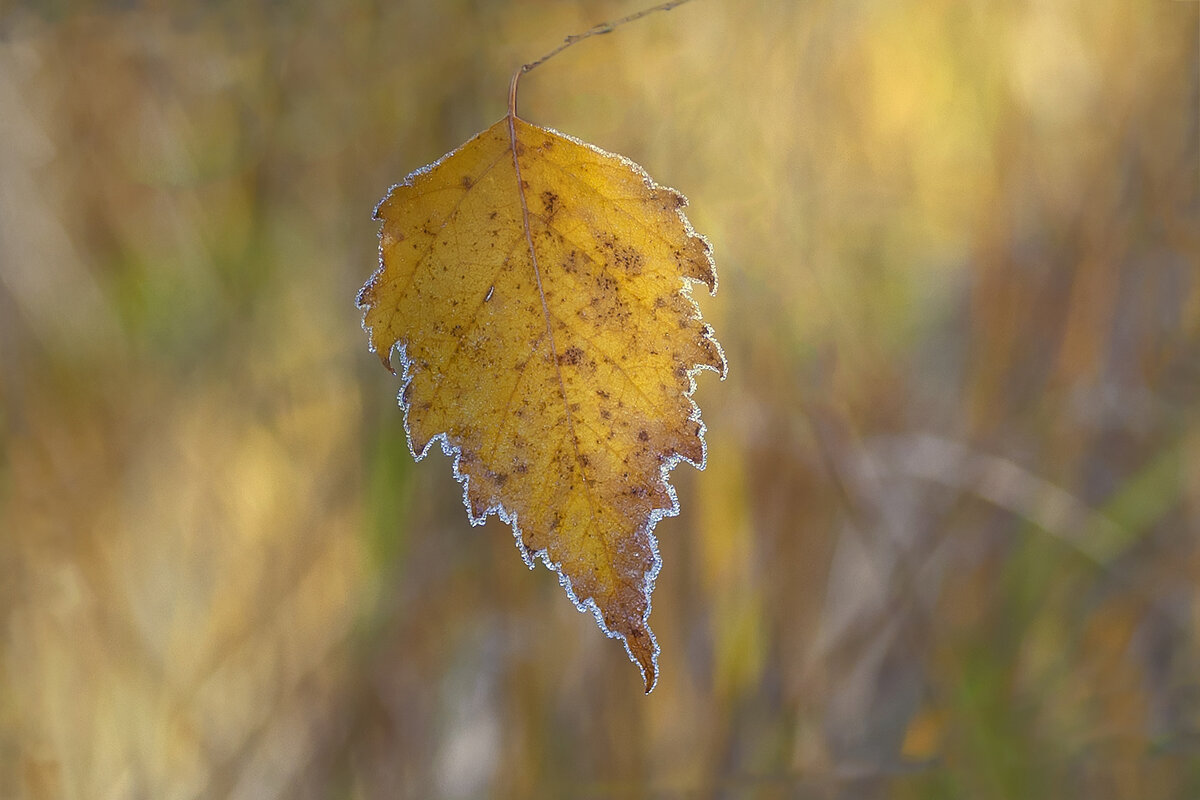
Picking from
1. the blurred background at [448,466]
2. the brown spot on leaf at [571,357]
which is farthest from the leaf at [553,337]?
the blurred background at [448,466]

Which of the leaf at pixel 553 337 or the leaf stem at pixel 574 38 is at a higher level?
the leaf stem at pixel 574 38

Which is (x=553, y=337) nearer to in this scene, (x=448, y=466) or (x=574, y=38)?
(x=574, y=38)

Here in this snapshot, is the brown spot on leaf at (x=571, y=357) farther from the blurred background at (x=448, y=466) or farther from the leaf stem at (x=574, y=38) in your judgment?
the blurred background at (x=448, y=466)

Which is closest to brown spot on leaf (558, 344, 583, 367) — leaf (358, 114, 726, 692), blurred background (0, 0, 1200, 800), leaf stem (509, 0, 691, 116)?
leaf (358, 114, 726, 692)

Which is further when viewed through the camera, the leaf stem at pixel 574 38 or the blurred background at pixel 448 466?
the blurred background at pixel 448 466

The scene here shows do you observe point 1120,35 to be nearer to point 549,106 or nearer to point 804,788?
point 549,106

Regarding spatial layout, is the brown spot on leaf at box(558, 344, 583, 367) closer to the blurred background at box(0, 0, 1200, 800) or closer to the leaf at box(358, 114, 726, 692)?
the leaf at box(358, 114, 726, 692)
